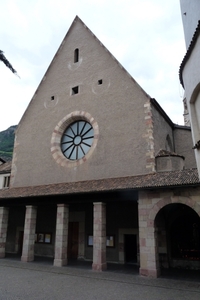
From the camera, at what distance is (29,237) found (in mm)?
13695

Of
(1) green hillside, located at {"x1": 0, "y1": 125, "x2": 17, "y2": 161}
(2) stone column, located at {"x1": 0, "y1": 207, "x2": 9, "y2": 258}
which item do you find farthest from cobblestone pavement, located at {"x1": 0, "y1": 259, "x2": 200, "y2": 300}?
(1) green hillside, located at {"x1": 0, "y1": 125, "x2": 17, "y2": 161}

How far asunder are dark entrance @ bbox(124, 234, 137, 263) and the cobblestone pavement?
3161 mm

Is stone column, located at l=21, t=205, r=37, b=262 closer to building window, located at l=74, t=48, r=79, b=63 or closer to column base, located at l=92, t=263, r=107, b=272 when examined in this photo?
column base, located at l=92, t=263, r=107, b=272

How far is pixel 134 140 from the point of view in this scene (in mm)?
13633

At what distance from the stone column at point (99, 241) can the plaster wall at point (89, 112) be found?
92.9 inches

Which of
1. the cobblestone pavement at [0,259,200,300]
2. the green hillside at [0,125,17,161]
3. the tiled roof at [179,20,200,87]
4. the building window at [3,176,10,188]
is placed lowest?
the cobblestone pavement at [0,259,200,300]

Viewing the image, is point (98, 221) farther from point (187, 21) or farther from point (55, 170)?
point (187, 21)

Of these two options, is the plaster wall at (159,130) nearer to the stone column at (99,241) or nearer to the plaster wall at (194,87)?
the stone column at (99,241)

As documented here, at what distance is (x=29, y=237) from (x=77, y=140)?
6.66m

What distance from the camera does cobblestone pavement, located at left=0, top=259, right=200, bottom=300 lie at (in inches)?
288

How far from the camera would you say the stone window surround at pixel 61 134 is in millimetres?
15014

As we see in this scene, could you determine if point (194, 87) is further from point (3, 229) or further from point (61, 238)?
point (3, 229)

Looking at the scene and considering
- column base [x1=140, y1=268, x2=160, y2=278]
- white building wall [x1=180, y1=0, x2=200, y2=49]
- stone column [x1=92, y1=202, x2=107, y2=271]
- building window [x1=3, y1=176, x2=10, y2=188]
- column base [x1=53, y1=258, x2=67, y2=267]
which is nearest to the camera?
white building wall [x1=180, y1=0, x2=200, y2=49]

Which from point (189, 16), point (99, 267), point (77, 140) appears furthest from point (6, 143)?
point (189, 16)
